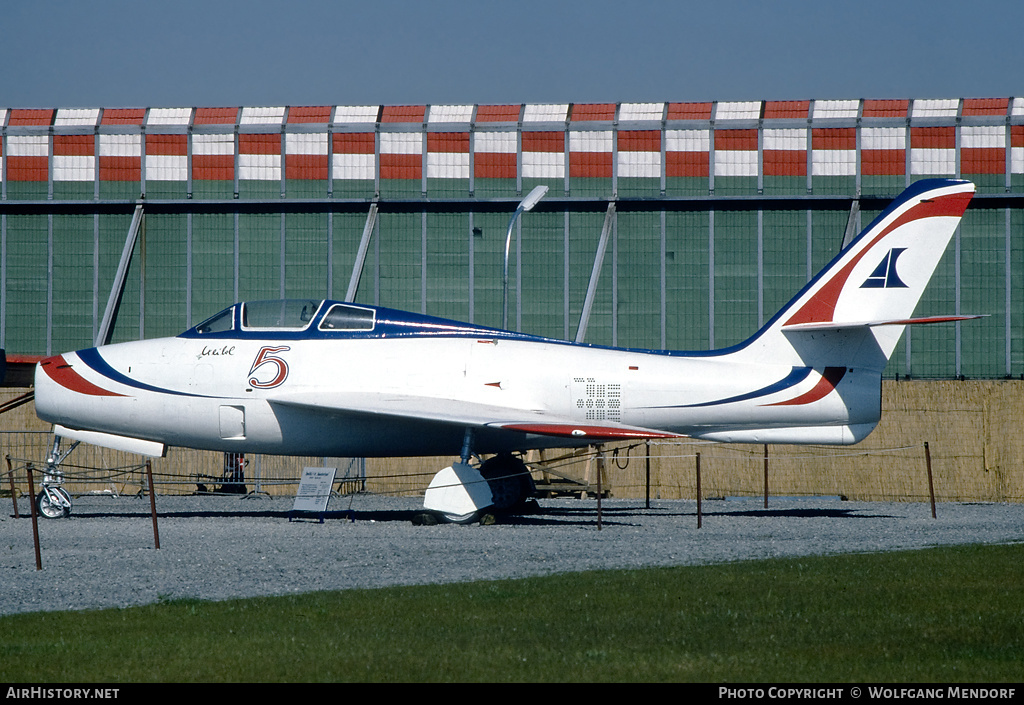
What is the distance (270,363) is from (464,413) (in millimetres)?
3208

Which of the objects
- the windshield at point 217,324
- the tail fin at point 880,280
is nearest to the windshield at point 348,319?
the windshield at point 217,324

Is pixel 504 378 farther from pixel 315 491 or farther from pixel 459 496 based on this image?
pixel 315 491

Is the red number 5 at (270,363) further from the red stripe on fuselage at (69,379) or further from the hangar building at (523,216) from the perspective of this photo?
the hangar building at (523,216)

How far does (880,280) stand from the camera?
17328 mm

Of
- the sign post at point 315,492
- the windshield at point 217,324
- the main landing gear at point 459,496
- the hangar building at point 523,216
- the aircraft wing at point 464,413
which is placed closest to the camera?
the aircraft wing at point 464,413

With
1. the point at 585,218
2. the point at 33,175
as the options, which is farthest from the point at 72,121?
the point at 585,218

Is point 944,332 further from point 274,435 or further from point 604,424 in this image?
point 274,435

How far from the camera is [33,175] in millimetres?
29672

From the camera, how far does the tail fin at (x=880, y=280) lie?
17188 mm

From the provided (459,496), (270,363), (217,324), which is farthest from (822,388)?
(217,324)

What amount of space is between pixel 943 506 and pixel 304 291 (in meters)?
16.2

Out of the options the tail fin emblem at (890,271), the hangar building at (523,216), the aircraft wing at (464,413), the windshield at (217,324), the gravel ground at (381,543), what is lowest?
the gravel ground at (381,543)

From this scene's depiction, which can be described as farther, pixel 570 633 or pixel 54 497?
pixel 54 497

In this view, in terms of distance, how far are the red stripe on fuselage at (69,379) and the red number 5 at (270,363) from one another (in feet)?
7.17
